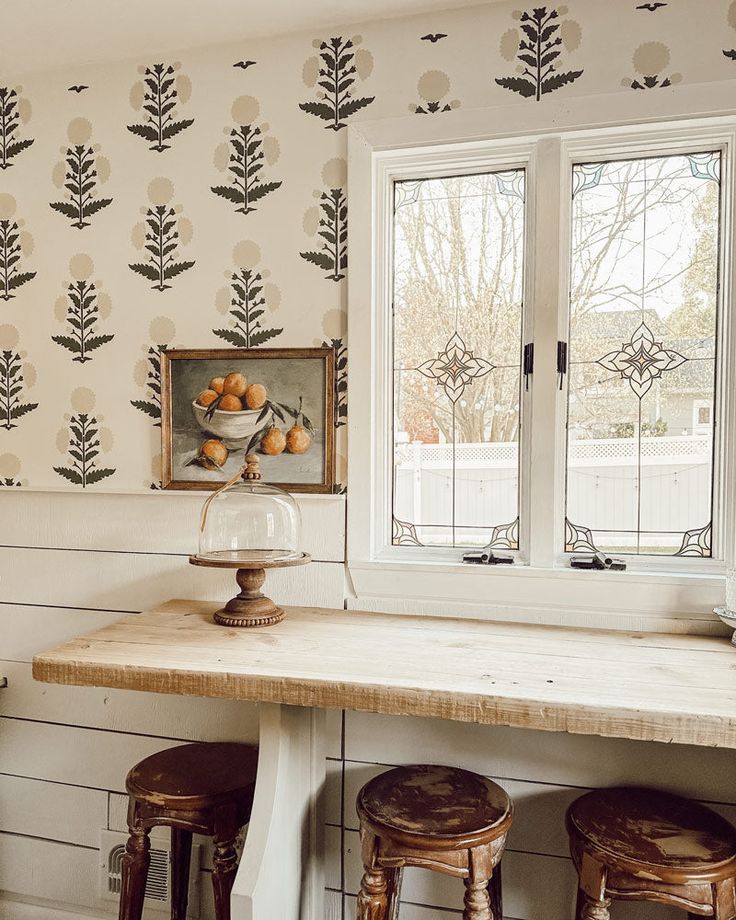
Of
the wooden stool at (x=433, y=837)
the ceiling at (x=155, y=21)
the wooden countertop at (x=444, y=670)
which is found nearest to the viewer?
the wooden countertop at (x=444, y=670)

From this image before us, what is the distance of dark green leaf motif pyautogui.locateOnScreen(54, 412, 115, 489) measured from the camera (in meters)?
2.24

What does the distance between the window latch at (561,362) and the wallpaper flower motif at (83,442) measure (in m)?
1.34

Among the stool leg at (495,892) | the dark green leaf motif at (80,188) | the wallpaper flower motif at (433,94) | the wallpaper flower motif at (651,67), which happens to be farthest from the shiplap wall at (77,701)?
the wallpaper flower motif at (651,67)

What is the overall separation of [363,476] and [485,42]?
48.0 inches

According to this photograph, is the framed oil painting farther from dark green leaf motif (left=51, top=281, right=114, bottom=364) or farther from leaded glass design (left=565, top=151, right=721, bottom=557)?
leaded glass design (left=565, top=151, right=721, bottom=557)

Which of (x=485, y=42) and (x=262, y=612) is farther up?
(x=485, y=42)

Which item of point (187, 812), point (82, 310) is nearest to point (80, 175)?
point (82, 310)

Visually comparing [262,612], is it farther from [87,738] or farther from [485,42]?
[485,42]

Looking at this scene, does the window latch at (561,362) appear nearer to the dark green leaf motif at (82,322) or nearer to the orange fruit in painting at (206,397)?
the orange fruit in painting at (206,397)

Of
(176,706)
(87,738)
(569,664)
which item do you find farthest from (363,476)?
(87,738)

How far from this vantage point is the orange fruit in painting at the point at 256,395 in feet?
6.89

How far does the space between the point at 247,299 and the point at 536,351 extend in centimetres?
84

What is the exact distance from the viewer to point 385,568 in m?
2.02

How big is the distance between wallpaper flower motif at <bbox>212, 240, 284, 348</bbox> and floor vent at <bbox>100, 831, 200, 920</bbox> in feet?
Result: 4.91
